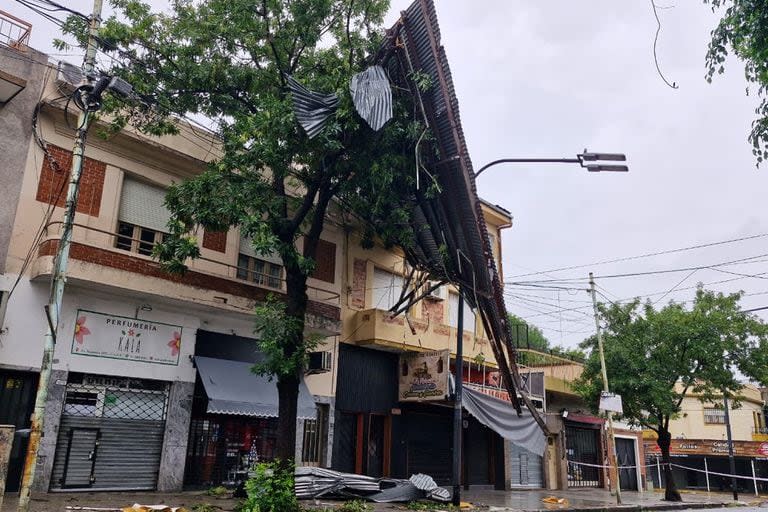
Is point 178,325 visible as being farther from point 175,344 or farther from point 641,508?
point 641,508

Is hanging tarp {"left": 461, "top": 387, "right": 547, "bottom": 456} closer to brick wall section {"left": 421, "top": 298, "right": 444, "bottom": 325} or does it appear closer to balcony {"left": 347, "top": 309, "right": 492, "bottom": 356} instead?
balcony {"left": 347, "top": 309, "right": 492, "bottom": 356}

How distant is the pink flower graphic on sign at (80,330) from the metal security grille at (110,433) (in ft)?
2.55

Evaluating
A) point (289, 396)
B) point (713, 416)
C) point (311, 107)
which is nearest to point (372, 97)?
point (311, 107)

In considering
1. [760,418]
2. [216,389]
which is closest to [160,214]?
[216,389]

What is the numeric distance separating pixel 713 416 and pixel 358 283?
40438 mm

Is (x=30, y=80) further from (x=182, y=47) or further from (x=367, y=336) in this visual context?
(x=367, y=336)

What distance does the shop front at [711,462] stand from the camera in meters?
39.8

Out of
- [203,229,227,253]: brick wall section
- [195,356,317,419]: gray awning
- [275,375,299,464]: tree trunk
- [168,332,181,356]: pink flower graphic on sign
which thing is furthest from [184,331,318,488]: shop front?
[275,375,299,464]: tree trunk

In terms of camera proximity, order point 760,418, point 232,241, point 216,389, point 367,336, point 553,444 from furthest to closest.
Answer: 1. point 760,418
2. point 553,444
3. point 367,336
4. point 232,241
5. point 216,389

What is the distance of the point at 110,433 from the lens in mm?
13125

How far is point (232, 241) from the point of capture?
1611 cm

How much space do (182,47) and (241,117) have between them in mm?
2055

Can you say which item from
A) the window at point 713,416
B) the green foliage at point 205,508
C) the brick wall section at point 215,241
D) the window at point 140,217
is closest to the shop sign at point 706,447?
the window at point 713,416

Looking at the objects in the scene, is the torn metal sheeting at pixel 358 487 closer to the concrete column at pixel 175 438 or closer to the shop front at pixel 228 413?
the shop front at pixel 228 413
